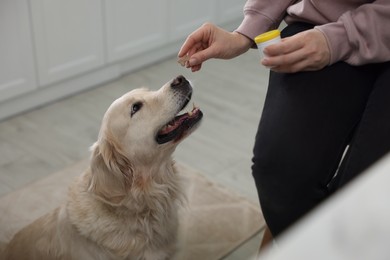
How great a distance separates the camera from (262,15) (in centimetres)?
140

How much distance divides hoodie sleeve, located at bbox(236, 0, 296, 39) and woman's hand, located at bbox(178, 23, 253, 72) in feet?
0.09

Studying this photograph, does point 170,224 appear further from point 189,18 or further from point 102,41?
point 189,18

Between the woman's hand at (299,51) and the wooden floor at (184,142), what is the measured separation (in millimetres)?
777

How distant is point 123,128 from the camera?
52.9 inches

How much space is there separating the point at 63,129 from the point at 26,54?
0.39 m

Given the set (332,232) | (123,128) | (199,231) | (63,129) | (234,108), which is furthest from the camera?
(234,108)

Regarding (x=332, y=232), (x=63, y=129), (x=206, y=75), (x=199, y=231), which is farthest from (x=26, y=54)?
(x=332, y=232)

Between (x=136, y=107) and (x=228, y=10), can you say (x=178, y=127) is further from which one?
(x=228, y=10)

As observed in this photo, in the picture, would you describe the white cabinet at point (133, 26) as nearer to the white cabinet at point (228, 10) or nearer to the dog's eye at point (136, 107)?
the white cabinet at point (228, 10)

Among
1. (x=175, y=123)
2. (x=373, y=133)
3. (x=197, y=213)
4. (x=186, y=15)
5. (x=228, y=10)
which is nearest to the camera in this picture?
(x=373, y=133)

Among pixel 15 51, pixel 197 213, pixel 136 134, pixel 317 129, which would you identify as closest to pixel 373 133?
pixel 317 129

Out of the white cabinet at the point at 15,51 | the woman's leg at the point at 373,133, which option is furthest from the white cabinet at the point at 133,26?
the woman's leg at the point at 373,133

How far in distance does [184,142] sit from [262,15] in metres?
1.02

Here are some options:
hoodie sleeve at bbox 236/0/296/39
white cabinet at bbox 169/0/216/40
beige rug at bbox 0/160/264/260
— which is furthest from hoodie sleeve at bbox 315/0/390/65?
white cabinet at bbox 169/0/216/40
